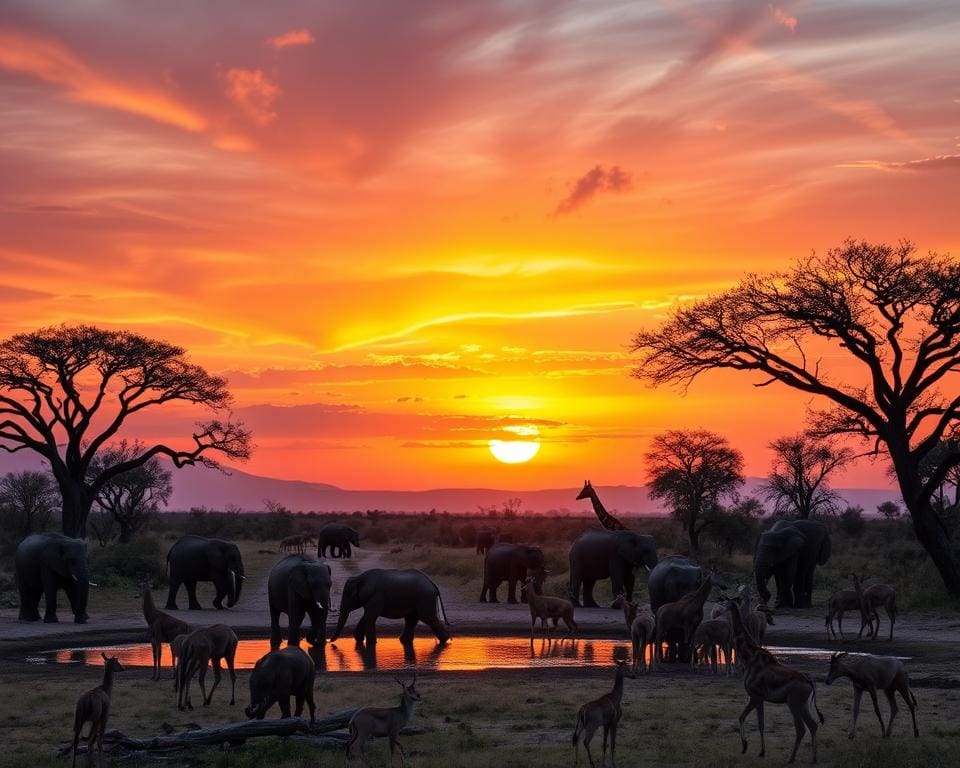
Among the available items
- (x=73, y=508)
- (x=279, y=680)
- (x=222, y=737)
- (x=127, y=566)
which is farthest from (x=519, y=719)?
(x=73, y=508)

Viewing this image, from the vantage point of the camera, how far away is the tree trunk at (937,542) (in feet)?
114

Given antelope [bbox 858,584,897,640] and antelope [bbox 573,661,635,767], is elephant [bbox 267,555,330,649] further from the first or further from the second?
Answer: antelope [bbox 573,661,635,767]

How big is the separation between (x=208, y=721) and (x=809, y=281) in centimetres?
2660

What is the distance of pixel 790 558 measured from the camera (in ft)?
119

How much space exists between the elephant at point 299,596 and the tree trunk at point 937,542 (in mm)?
17878

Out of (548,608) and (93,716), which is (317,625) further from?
(93,716)

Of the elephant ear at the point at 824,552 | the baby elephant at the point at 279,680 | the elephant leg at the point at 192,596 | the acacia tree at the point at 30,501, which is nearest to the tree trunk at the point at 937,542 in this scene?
the elephant ear at the point at 824,552

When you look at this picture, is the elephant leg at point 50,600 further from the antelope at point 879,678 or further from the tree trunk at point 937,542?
the tree trunk at point 937,542

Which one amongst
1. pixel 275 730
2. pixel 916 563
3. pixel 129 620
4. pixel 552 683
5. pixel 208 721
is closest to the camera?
pixel 275 730

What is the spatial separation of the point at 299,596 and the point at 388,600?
1.91m

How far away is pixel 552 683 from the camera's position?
20.6 metres

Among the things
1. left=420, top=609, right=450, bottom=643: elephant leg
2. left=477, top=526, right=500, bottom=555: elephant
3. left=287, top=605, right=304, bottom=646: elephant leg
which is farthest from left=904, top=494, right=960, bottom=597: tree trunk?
left=477, top=526, right=500, bottom=555: elephant

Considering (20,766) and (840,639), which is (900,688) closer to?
(20,766)

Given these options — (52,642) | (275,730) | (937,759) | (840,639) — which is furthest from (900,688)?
(52,642)
